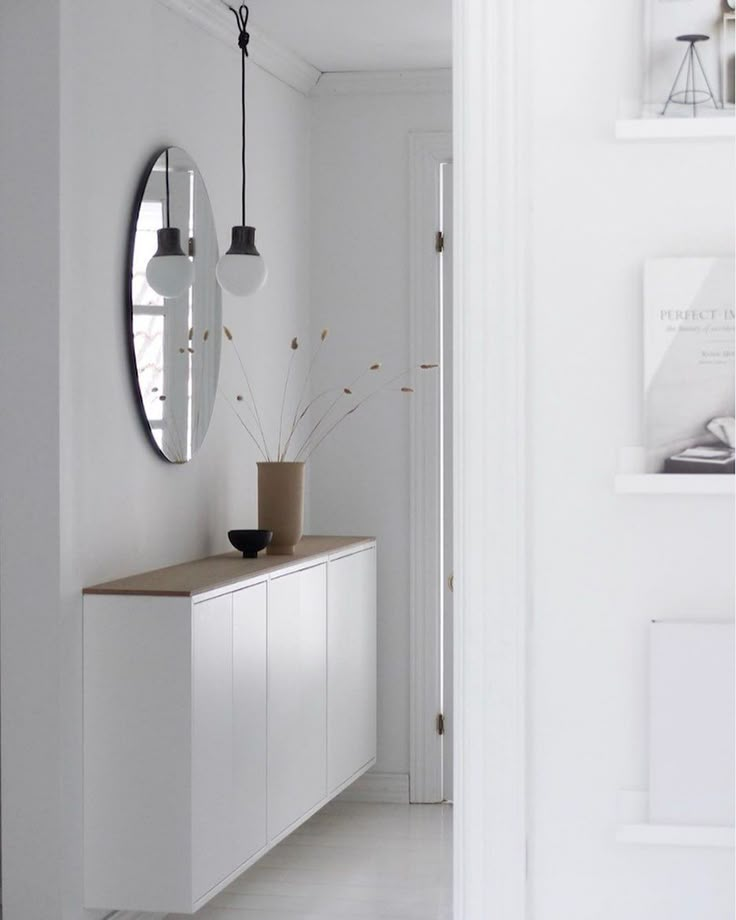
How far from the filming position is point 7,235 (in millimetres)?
3104

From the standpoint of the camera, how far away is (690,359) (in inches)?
54.8

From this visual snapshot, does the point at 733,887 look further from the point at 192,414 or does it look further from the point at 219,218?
the point at 219,218

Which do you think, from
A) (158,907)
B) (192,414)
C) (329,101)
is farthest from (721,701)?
(329,101)

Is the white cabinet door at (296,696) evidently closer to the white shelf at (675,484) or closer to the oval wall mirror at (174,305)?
the oval wall mirror at (174,305)

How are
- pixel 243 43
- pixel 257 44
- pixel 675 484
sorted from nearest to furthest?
1. pixel 675 484
2. pixel 243 43
3. pixel 257 44

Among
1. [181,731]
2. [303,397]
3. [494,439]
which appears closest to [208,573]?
[181,731]

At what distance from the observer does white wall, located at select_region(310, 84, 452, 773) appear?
4.96 m

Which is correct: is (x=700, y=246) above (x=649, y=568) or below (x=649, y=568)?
above

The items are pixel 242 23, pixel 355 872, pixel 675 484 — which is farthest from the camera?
pixel 355 872

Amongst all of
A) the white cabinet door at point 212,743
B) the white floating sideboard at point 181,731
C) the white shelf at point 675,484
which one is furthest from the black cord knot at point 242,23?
the white shelf at point 675,484

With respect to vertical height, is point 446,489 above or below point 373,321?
below

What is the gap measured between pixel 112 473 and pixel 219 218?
1127 mm

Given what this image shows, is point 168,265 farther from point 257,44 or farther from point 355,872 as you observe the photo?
point 355,872

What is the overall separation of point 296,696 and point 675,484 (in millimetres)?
2671
